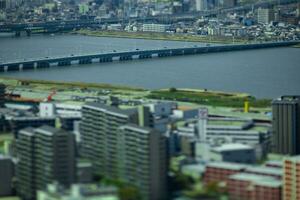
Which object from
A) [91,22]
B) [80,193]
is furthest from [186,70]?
[91,22]

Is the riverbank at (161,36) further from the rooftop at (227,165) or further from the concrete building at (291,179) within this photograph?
the concrete building at (291,179)

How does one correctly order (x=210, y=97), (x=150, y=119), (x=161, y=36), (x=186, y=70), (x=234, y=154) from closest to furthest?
(x=234, y=154), (x=150, y=119), (x=210, y=97), (x=186, y=70), (x=161, y=36)

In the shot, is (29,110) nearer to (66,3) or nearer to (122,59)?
(122,59)

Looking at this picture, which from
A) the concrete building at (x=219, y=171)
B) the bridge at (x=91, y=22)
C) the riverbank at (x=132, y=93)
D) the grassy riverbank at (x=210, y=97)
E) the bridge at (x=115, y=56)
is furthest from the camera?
the bridge at (x=91, y=22)

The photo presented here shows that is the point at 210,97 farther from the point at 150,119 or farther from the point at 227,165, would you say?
the point at 227,165

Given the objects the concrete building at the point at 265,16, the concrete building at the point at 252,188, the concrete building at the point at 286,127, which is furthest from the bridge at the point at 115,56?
the concrete building at the point at 252,188

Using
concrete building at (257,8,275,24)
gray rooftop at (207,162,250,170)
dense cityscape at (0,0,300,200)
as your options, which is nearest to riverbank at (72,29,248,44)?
dense cityscape at (0,0,300,200)
